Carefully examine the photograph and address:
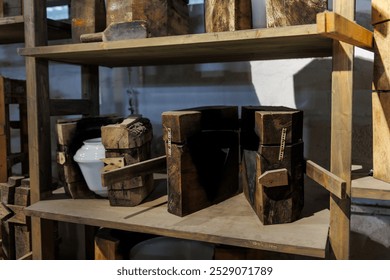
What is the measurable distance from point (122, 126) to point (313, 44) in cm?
61

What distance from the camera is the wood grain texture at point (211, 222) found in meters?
0.97

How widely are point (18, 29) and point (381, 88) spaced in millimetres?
1356

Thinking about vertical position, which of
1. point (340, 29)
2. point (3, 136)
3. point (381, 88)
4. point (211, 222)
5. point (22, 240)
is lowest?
point (22, 240)

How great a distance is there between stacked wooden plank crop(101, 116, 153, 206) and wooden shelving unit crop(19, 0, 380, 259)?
0.14 ft

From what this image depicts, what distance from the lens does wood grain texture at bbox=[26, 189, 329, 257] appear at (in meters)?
0.97

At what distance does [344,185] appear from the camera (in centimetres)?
90

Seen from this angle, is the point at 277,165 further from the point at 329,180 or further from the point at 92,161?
the point at 92,161

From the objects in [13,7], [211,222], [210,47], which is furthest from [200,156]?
[13,7]

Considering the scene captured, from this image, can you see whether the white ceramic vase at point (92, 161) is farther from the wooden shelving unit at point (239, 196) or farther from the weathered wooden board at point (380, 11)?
the weathered wooden board at point (380, 11)

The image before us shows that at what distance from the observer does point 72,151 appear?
136 cm

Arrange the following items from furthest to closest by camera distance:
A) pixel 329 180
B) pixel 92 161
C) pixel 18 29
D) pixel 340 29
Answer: pixel 18 29, pixel 92 161, pixel 329 180, pixel 340 29

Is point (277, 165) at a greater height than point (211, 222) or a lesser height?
greater
